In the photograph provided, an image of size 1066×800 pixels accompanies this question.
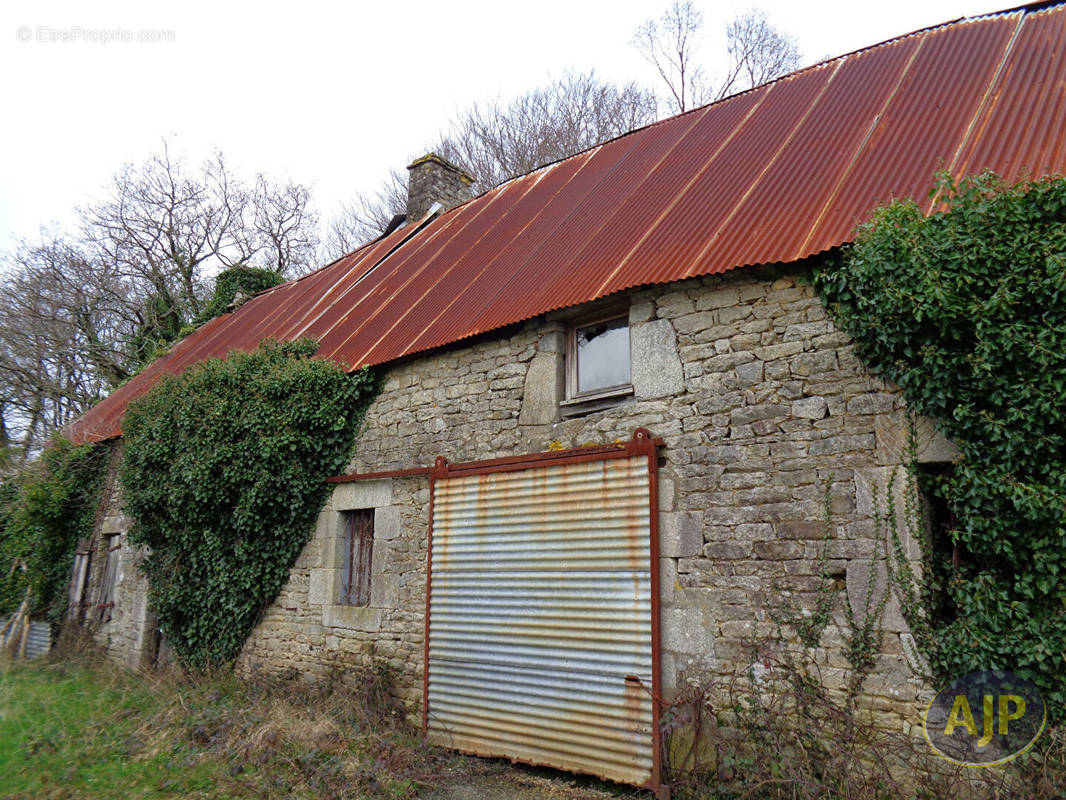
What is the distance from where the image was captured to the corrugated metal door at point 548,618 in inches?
212

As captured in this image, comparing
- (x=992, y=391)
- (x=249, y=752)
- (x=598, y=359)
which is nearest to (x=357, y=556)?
(x=249, y=752)

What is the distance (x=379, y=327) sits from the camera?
346 inches

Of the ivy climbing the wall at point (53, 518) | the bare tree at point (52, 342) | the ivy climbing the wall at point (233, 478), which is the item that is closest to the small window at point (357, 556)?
the ivy climbing the wall at point (233, 478)

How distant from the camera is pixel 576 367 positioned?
21.4ft

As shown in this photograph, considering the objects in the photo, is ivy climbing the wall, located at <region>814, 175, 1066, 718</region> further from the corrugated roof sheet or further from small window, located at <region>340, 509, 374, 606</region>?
small window, located at <region>340, 509, 374, 606</region>

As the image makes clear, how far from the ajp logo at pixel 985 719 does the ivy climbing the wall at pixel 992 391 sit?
0.08 m

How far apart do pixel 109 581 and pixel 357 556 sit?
585 cm

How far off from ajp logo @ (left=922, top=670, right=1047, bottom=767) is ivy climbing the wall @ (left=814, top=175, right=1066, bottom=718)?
8 centimetres

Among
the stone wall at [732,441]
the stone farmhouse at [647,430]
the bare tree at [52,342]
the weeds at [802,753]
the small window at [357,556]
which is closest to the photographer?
the weeds at [802,753]

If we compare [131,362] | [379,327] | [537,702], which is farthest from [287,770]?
[131,362]

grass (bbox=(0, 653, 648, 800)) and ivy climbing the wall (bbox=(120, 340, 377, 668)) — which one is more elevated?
ivy climbing the wall (bbox=(120, 340, 377, 668))

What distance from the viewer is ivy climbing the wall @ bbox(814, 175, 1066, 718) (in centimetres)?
394

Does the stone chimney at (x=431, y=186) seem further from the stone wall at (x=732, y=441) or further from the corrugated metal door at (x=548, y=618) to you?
the corrugated metal door at (x=548, y=618)

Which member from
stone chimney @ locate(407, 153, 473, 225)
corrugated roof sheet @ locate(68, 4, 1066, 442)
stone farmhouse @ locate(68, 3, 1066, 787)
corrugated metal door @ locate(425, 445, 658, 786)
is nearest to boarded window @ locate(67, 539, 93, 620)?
stone farmhouse @ locate(68, 3, 1066, 787)
